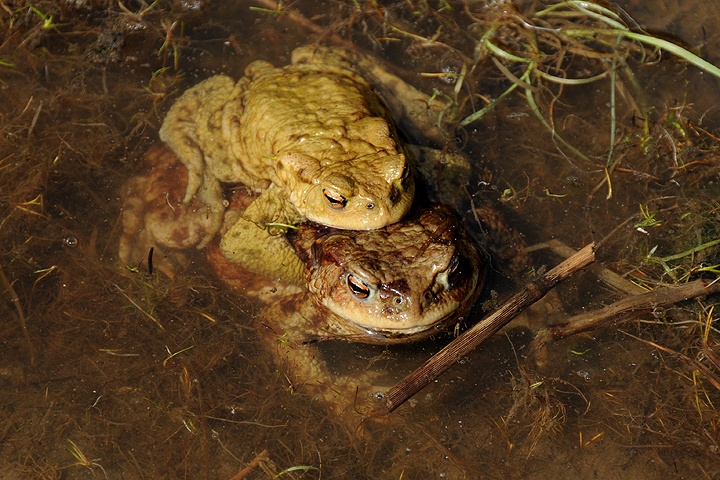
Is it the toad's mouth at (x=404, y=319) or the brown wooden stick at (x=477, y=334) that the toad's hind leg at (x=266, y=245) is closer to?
the toad's mouth at (x=404, y=319)

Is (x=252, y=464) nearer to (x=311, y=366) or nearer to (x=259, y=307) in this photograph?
(x=311, y=366)

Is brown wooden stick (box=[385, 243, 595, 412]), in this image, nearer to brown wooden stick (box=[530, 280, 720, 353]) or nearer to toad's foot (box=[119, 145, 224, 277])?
brown wooden stick (box=[530, 280, 720, 353])

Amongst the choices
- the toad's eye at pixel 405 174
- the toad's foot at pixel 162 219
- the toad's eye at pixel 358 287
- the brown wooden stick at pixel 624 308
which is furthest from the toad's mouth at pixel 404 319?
the toad's foot at pixel 162 219

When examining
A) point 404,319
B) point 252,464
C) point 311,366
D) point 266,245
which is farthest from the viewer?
point 266,245

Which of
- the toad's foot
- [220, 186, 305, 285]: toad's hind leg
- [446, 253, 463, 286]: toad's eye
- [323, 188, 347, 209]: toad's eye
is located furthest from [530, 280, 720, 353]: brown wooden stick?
the toad's foot

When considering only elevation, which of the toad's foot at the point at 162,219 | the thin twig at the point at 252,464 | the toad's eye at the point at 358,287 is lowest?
the thin twig at the point at 252,464

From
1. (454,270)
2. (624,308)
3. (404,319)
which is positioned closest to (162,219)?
(404,319)
